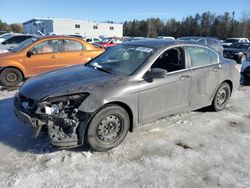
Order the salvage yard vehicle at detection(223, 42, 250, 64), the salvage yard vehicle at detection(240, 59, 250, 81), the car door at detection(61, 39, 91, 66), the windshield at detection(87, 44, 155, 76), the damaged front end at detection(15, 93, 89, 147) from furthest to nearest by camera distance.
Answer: the salvage yard vehicle at detection(223, 42, 250, 64)
the salvage yard vehicle at detection(240, 59, 250, 81)
the car door at detection(61, 39, 91, 66)
the windshield at detection(87, 44, 155, 76)
the damaged front end at detection(15, 93, 89, 147)

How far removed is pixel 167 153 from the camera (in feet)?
12.6

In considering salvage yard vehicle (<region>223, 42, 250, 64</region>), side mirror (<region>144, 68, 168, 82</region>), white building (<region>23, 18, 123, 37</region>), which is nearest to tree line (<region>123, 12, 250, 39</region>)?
white building (<region>23, 18, 123, 37</region>)

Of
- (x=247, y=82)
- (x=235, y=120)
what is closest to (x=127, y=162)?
(x=235, y=120)

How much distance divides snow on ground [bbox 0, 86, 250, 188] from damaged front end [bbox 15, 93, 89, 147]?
13.4 inches

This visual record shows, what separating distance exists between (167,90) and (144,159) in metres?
1.31

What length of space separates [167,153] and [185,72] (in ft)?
5.31

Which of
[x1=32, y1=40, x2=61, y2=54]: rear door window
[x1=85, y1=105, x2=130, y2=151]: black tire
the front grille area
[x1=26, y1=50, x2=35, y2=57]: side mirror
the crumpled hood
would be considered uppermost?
[x1=32, y1=40, x2=61, y2=54]: rear door window

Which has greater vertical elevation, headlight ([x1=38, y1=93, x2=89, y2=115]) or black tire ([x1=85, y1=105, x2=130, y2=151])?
headlight ([x1=38, y1=93, x2=89, y2=115])

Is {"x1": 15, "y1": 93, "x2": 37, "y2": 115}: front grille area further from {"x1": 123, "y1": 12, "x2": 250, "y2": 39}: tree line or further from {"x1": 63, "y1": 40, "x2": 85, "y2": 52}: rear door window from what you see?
{"x1": 123, "y1": 12, "x2": 250, "y2": 39}: tree line

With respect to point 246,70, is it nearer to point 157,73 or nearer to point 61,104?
point 157,73

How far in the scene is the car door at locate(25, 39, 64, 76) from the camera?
26.4ft

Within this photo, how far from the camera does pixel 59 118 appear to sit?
3455mm

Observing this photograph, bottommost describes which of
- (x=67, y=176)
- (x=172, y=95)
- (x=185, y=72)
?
(x=67, y=176)

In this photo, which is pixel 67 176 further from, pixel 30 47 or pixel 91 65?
pixel 30 47
